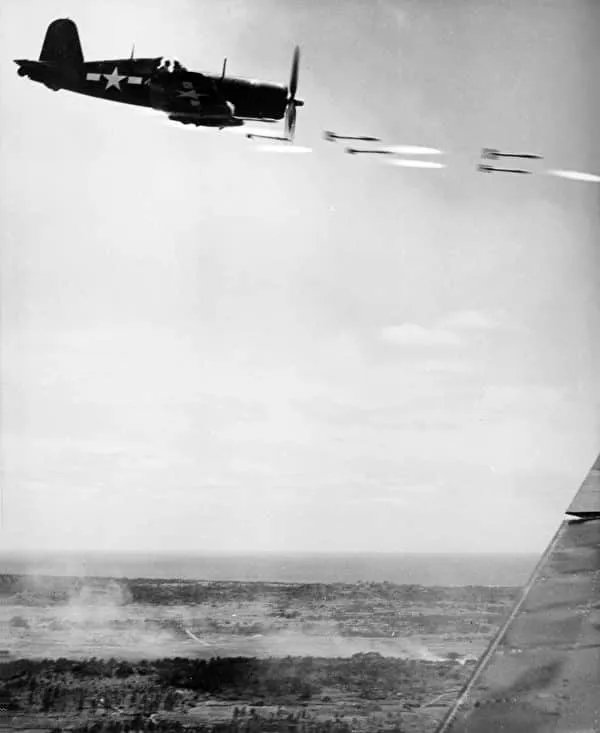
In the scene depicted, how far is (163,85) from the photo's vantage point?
3746 millimetres

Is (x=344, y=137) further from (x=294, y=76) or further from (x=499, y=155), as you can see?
(x=499, y=155)

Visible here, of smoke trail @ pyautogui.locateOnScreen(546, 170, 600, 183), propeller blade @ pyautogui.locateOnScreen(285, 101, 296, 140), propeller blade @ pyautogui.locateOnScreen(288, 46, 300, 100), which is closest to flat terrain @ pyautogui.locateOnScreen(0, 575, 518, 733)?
smoke trail @ pyautogui.locateOnScreen(546, 170, 600, 183)

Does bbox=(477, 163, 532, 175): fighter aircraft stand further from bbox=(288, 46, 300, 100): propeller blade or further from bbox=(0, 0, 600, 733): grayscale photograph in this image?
bbox=(288, 46, 300, 100): propeller blade

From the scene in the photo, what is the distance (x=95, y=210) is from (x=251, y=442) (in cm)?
139

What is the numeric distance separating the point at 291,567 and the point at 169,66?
2475mm

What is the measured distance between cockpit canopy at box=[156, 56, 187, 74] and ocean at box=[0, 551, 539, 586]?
7.62ft

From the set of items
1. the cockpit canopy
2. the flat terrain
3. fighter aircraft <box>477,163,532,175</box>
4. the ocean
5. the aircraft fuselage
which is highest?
the cockpit canopy

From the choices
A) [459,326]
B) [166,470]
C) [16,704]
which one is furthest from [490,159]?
[16,704]

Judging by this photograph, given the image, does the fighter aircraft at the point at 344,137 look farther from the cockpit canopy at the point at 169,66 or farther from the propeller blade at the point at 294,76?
the cockpit canopy at the point at 169,66

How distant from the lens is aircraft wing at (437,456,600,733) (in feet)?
5.54

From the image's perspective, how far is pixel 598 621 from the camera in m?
1.75

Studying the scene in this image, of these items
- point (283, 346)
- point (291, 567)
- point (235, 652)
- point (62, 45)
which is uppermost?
point (62, 45)

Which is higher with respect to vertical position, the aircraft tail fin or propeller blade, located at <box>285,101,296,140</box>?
the aircraft tail fin

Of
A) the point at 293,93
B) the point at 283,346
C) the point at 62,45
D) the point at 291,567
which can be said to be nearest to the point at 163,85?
the point at 62,45
